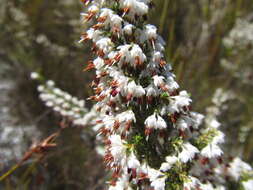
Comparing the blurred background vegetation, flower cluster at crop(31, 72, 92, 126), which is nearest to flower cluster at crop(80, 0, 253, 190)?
flower cluster at crop(31, 72, 92, 126)

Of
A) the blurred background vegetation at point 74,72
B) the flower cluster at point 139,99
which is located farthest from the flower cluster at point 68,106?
the flower cluster at point 139,99

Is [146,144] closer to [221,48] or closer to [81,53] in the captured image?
[81,53]

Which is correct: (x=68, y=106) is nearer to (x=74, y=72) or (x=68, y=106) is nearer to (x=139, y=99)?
(x=139, y=99)

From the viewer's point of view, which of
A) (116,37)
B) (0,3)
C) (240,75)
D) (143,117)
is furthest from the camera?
(0,3)

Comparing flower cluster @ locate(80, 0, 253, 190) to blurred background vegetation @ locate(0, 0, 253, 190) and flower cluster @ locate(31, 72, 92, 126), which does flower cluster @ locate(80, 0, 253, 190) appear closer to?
flower cluster @ locate(31, 72, 92, 126)

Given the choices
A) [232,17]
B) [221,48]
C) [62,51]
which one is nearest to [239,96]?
[221,48]

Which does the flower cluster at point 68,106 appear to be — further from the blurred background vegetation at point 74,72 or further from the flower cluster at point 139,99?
the flower cluster at point 139,99
